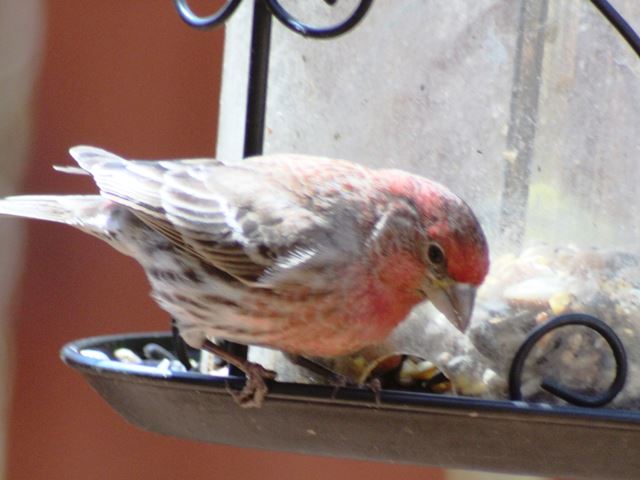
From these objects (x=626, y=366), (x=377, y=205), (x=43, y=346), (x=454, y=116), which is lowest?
(x=43, y=346)

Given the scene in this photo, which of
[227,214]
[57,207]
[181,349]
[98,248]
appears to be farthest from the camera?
[98,248]

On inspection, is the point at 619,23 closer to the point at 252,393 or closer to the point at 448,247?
the point at 448,247

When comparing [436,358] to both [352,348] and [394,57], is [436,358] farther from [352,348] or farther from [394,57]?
[394,57]

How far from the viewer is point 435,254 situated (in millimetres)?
3254

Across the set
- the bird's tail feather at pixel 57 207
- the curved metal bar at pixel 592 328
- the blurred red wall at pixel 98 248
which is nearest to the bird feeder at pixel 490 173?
the curved metal bar at pixel 592 328

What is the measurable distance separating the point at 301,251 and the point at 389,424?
1.72 feet

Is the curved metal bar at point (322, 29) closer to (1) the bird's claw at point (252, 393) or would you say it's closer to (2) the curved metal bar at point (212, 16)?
(2) the curved metal bar at point (212, 16)

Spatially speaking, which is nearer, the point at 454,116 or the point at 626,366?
the point at 626,366

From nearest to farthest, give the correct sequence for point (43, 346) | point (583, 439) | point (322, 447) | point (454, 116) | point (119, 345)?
point (583, 439) → point (322, 447) → point (454, 116) → point (119, 345) → point (43, 346)

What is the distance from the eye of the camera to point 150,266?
347cm

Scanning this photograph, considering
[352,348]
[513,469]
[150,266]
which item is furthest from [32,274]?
[513,469]

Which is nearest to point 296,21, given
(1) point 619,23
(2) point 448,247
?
(2) point 448,247

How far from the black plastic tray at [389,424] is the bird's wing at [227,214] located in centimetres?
33

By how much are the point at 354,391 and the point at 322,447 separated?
197mm
